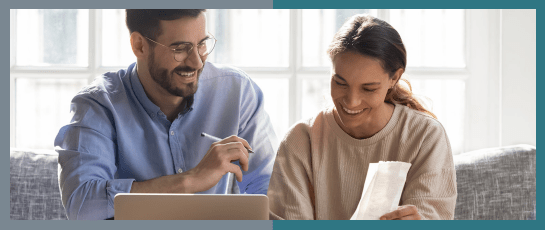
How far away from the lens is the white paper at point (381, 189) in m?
1.78

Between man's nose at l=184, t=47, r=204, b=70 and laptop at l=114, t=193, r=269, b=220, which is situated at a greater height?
man's nose at l=184, t=47, r=204, b=70

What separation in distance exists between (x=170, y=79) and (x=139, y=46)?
14 cm

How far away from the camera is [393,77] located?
182 centimetres

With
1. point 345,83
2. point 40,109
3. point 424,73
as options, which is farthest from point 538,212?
point 40,109

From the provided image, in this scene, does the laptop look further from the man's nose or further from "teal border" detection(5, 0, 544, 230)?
the man's nose

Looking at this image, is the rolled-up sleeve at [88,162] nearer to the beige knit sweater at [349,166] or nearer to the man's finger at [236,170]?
the man's finger at [236,170]

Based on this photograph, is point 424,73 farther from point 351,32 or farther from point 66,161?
point 66,161

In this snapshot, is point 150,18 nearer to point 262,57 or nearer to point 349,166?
point 262,57

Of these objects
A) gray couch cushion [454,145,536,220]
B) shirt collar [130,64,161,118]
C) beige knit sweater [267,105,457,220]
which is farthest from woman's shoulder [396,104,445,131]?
shirt collar [130,64,161,118]

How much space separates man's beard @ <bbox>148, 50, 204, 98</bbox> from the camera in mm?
1899

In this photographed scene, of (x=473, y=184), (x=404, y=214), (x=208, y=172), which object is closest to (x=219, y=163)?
(x=208, y=172)

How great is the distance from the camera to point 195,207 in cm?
168

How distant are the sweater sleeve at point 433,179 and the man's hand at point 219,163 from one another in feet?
1.69

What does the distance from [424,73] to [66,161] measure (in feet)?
3.80
